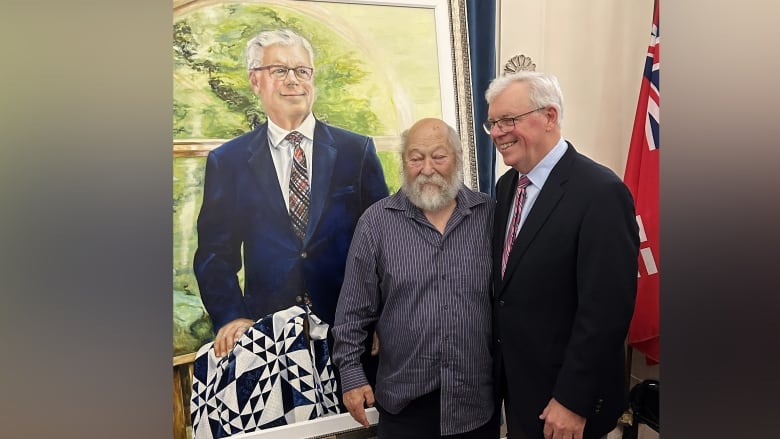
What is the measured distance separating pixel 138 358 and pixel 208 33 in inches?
70.2

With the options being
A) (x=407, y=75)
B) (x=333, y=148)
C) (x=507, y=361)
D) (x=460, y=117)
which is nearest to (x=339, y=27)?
(x=407, y=75)

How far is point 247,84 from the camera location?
191 centimetres

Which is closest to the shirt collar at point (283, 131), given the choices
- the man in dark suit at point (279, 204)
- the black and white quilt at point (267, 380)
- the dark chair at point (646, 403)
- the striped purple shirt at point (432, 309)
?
the man in dark suit at point (279, 204)

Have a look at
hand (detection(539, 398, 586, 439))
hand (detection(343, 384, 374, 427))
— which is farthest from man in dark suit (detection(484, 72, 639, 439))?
hand (detection(343, 384, 374, 427))

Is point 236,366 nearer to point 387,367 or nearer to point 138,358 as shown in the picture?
point 387,367

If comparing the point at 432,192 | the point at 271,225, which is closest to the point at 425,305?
the point at 432,192

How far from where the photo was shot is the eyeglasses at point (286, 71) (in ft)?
6.37

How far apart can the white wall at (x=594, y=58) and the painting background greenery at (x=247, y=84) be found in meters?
0.64

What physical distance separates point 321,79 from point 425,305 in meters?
0.90

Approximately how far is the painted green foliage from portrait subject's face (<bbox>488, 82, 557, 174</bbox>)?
647 millimetres

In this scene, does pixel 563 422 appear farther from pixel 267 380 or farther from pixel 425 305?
pixel 267 380

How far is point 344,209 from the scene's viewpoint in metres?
Answer: 2.03

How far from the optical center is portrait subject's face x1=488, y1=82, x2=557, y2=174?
163 cm

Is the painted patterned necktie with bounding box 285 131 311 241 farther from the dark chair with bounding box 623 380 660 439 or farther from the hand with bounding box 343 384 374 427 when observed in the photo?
the dark chair with bounding box 623 380 660 439
